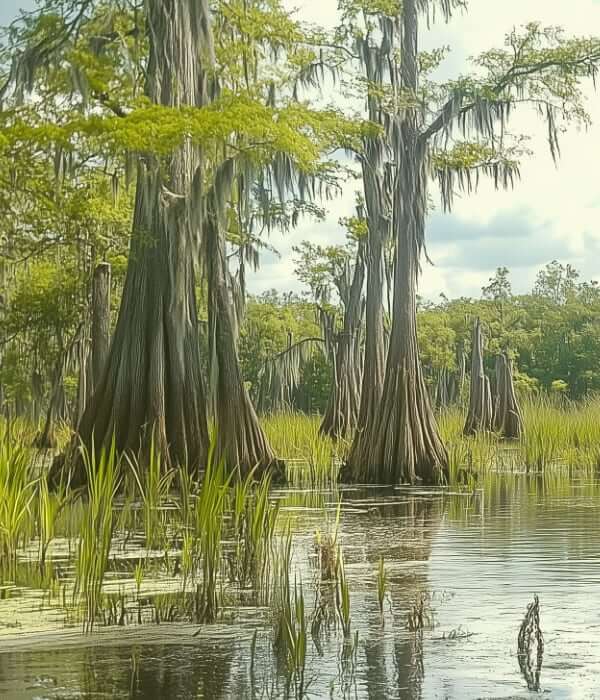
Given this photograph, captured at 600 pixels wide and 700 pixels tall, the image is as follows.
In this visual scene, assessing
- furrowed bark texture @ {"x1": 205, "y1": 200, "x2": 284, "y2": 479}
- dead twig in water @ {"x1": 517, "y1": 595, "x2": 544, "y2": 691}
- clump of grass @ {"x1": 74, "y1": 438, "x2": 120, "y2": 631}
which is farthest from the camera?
furrowed bark texture @ {"x1": 205, "y1": 200, "x2": 284, "y2": 479}

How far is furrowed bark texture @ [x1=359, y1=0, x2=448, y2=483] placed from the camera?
12875mm

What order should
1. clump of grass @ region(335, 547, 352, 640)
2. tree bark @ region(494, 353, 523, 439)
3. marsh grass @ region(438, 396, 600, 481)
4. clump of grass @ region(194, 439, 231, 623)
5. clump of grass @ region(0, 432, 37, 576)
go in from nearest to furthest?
1. clump of grass @ region(335, 547, 352, 640)
2. clump of grass @ region(194, 439, 231, 623)
3. clump of grass @ region(0, 432, 37, 576)
4. marsh grass @ region(438, 396, 600, 481)
5. tree bark @ region(494, 353, 523, 439)

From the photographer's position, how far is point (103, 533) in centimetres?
472

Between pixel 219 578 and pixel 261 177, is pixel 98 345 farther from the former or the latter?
pixel 219 578

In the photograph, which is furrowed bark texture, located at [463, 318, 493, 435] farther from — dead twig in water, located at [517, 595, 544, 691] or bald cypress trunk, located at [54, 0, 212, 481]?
dead twig in water, located at [517, 595, 544, 691]

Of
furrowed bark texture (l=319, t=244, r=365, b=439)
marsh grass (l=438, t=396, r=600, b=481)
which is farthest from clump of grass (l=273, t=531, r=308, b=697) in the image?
furrowed bark texture (l=319, t=244, r=365, b=439)

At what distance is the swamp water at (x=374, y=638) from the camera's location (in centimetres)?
362

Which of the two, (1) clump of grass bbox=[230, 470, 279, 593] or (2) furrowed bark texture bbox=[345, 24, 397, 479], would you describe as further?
(2) furrowed bark texture bbox=[345, 24, 397, 479]

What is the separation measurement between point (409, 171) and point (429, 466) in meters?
3.58

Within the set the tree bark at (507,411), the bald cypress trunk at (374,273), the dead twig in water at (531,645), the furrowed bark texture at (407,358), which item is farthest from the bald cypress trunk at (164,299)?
the tree bark at (507,411)

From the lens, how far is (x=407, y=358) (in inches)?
532

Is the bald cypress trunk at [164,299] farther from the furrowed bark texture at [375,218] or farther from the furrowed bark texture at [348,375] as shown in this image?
the furrowed bark texture at [348,375]

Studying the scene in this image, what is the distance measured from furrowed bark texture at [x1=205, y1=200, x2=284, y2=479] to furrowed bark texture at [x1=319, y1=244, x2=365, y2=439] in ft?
27.1

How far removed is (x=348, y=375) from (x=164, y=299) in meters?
11.4
